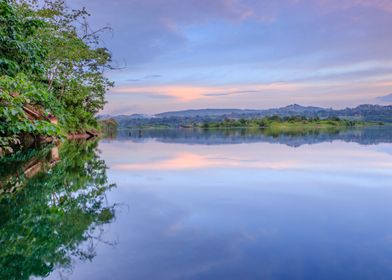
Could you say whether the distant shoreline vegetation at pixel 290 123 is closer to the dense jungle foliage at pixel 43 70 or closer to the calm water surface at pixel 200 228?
the dense jungle foliage at pixel 43 70

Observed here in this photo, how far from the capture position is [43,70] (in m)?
8.46

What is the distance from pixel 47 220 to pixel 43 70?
5405 mm

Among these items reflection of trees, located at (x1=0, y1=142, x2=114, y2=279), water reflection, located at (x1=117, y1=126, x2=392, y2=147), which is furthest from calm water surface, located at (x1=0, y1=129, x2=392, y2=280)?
water reflection, located at (x1=117, y1=126, x2=392, y2=147)

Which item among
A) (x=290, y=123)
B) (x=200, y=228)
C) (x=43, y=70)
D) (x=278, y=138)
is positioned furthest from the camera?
(x=290, y=123)

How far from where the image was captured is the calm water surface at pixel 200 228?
2.83m

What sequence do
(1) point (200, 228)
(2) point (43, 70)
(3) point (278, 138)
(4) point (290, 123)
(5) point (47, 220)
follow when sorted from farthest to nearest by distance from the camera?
(4) point (290, 123) → (3) point (278, 138) → (2) point (43, 70) → (5) point (47, 220) → (1) point (200, 228)

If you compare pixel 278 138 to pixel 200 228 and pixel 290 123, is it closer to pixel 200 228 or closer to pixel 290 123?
pixel 200 228

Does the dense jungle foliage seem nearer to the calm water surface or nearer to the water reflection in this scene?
the calm water surface

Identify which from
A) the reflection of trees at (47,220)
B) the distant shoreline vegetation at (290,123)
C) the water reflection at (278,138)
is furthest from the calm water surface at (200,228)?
the distant shoreline vegetation at (290,123)

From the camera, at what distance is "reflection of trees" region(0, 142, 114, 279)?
9.86ft

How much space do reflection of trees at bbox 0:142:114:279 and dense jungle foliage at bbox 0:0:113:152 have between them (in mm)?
962

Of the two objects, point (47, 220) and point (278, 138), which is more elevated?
point (47, 220)

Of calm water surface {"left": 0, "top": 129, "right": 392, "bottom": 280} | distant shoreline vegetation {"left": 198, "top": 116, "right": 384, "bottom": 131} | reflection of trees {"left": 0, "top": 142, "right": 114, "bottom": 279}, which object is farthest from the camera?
distant shoreline vegetation {"left": 198, "top": 116, "right": 384, "bottom": 131}

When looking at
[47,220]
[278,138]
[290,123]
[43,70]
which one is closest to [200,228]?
[47,220]
